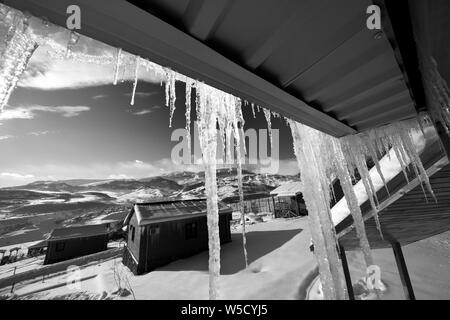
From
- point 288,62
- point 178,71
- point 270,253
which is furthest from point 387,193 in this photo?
point 270,253

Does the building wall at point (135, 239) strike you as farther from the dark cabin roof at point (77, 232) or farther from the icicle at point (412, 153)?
the icicle at point (412, 153)

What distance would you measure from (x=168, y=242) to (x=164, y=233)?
677mm

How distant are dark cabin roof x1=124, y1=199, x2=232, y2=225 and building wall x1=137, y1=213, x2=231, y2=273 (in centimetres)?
42

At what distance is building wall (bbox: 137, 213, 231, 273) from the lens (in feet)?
39.4

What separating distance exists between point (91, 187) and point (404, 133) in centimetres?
11666

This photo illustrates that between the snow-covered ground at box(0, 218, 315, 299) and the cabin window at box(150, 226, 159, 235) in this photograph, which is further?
the cabin window at box(150, 226, 159, 235)

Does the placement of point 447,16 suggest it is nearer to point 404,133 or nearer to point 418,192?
point 404,133

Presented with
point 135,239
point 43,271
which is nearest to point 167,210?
point 135,239

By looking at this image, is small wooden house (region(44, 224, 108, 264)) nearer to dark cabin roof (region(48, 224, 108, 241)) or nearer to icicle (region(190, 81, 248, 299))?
dark cabin roof (region(48, 224, 108, 241))

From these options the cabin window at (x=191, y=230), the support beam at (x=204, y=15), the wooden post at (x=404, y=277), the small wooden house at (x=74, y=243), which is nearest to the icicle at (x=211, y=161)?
the support beam at (x=204, y=15)

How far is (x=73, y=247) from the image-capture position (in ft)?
68.2

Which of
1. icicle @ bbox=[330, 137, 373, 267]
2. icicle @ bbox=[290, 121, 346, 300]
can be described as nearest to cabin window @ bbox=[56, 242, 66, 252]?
icicle @ bbox=[290, 121, 346, 300]

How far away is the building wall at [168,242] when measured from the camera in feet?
39.4

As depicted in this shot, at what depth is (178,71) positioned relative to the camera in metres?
1.22
